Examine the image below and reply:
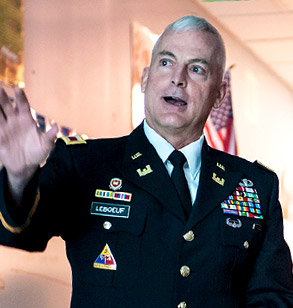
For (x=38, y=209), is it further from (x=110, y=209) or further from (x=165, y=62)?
(x=165, y=62)

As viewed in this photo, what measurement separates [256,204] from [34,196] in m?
0.78

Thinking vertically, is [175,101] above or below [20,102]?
above

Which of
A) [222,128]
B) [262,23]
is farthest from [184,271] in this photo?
[262,23]

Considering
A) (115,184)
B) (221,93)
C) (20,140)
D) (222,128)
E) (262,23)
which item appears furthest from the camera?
(262,23)

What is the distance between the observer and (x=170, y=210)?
178 centimetres

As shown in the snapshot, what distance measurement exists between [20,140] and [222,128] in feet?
13.9

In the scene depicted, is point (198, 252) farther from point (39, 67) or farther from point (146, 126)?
point (39, 67)

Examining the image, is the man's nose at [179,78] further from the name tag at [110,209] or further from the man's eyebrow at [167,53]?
the name tag at [110,209]

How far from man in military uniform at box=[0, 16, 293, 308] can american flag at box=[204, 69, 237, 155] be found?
3160 mm

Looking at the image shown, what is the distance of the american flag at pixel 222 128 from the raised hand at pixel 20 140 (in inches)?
151

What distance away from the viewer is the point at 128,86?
12.9 feet

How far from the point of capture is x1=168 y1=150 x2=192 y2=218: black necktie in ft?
5.97

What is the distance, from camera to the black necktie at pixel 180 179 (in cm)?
182

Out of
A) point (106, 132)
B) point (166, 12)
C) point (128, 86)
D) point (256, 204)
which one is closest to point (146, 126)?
point (256, 204)
